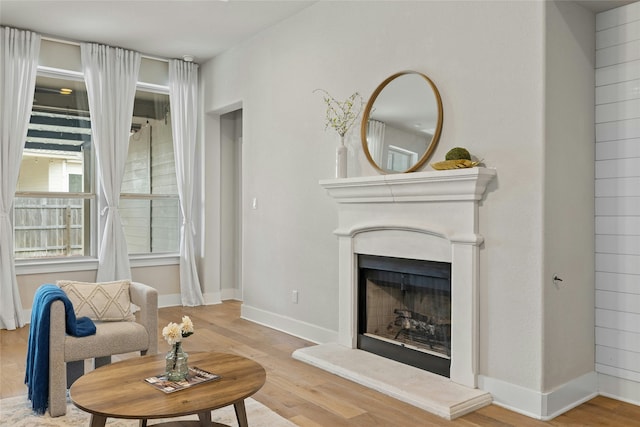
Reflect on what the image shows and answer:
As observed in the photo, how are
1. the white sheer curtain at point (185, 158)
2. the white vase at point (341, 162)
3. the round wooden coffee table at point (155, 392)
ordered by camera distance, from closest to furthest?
the round wooden coffee table at point (155, 392) → the white vase at point (341, 162) → the white sheer curtain at point (185, 158)

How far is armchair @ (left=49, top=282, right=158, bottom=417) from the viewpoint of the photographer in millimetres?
2801

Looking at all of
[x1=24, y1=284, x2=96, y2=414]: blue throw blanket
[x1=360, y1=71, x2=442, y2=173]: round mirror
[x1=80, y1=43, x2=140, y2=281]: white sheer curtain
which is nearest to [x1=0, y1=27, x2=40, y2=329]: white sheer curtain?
[x1=80, y1=43, x2=140, y2=281]: white sheer curtain

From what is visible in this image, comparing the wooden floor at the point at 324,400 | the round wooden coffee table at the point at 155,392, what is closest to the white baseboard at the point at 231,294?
the wooden floor at the point at 324,400

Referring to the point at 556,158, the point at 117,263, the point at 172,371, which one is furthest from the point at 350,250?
the point at 117,263

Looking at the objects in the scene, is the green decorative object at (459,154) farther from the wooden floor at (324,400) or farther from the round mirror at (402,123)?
the wooden floor at (324,400)

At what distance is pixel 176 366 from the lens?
2.32 meters

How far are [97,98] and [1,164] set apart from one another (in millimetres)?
1181

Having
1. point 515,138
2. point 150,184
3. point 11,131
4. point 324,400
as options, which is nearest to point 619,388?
point 515,138

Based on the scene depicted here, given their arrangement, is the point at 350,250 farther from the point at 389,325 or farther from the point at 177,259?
the point at 177,259

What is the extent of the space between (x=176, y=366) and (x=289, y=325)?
8.19ft

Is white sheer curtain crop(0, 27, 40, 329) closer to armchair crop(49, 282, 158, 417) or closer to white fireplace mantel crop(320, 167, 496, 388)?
armchair crop(49, 282, 158, 417)

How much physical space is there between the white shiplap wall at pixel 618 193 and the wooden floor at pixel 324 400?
1.13 ft

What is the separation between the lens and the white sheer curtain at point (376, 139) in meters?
3.85

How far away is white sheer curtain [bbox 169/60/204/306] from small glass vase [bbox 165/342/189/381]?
3.87m
